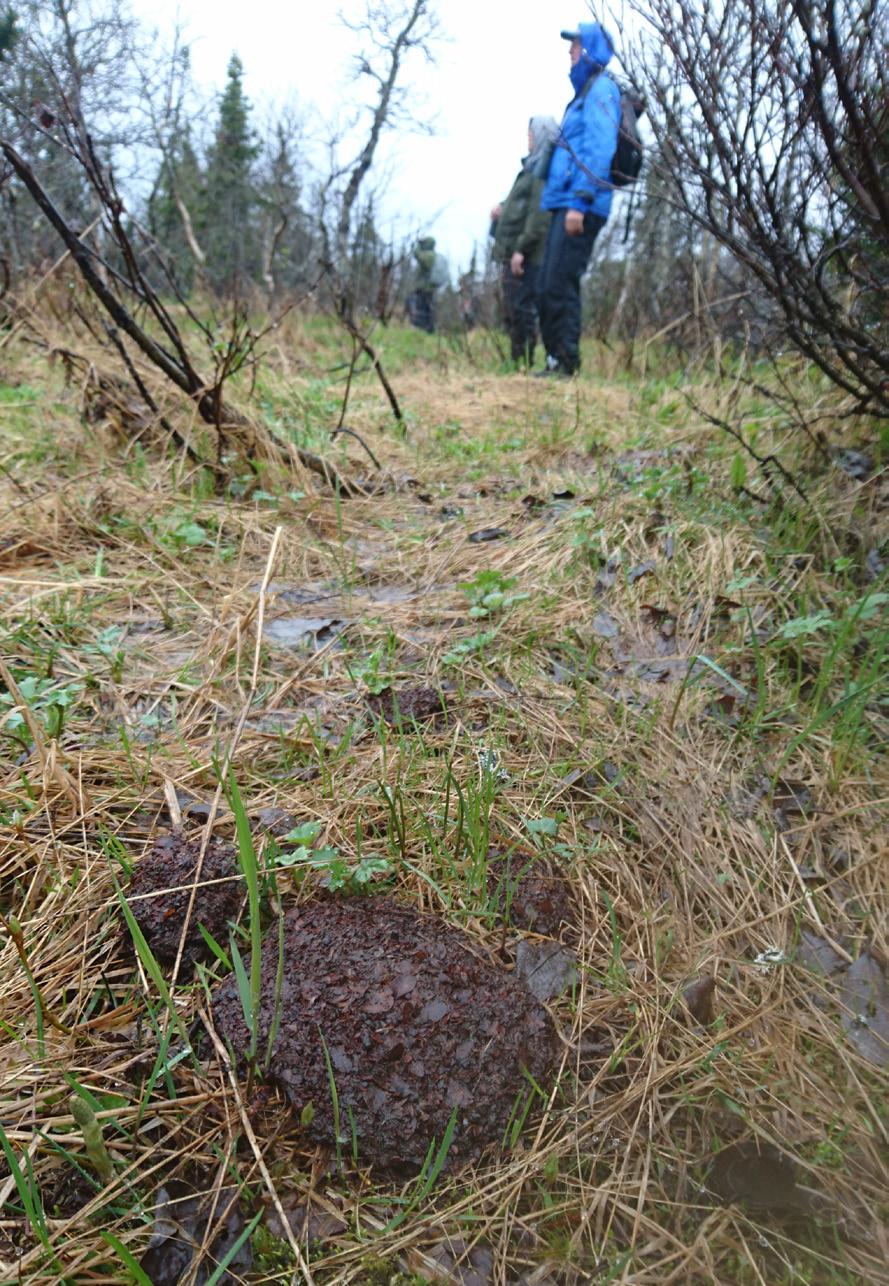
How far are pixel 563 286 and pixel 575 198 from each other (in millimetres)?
585

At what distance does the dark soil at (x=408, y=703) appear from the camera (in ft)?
5.90

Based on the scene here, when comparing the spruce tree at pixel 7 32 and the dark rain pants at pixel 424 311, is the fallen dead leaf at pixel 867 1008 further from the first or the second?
the dark rain pants at pixel 424 311

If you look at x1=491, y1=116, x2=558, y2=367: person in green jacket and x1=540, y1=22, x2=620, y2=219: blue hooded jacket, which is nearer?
x1=540, y1=22, x2=620, y2=219: blue hooded jacket

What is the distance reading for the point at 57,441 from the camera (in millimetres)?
3250

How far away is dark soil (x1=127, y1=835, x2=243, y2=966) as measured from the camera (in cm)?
125

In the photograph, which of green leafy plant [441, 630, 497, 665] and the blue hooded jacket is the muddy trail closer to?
green leafy plant [441, 630, 497, 665]

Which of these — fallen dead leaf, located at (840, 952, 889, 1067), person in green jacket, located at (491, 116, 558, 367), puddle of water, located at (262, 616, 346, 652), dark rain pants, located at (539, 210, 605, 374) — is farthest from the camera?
person in green jacket, located at (491, 116, 558, 367)

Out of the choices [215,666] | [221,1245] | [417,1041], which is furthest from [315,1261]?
[215,666]

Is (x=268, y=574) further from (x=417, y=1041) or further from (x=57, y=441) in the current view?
(x=57, y=441)

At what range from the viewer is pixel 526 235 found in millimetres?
6480

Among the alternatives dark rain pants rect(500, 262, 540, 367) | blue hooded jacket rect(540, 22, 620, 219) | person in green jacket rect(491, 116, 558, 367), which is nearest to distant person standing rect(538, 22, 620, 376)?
blue hooded jacket rect(540, 22, 620, 219)

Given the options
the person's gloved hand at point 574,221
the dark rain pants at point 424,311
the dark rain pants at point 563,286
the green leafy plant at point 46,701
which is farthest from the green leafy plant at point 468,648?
the dark rain pants at point 424,311

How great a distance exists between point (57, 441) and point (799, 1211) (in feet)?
11.5

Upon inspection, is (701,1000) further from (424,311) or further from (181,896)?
(424,311)
